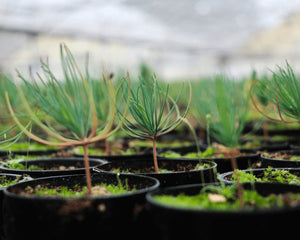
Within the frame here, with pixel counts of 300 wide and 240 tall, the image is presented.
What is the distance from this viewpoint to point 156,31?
14133 mm

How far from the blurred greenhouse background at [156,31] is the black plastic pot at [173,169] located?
4.55 meters

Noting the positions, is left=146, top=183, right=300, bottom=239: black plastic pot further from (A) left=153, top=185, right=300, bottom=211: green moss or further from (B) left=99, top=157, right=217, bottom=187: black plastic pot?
(B) left=99, top=157, right=217, bottom=187: black plastic pot

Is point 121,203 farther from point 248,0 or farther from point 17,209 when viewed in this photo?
point 248,0

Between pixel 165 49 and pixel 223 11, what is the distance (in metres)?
3.77

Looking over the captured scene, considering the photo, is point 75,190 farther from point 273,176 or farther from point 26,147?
point 26,147

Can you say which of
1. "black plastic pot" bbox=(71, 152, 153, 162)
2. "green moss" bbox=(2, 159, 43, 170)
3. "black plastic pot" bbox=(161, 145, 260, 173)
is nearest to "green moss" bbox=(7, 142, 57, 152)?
"black plastic pot" bbox=(71, 152, 153, 162)

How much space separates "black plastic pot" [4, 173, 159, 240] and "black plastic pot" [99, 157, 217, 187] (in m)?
0.36

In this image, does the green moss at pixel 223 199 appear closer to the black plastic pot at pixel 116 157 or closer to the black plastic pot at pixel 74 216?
the black plastic pot at pixel 74 216

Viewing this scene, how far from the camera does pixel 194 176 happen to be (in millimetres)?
1614

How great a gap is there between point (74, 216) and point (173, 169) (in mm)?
948

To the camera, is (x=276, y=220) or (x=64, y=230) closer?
(x=276, y=220)

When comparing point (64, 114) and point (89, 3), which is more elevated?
point (89, 3)

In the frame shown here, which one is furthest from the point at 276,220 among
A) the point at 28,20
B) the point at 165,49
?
the point at 165,49

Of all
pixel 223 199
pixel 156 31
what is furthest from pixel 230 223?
pixel 156 31
